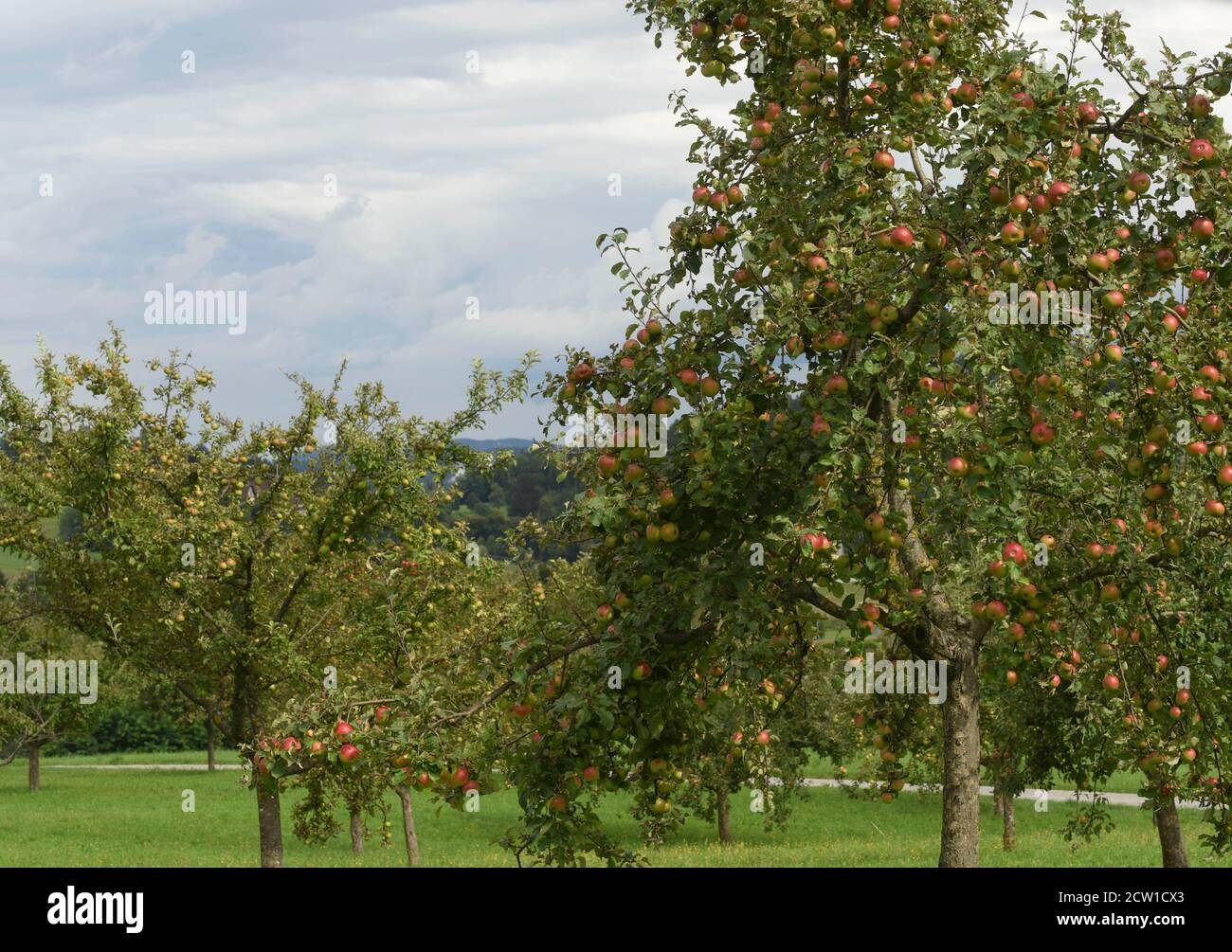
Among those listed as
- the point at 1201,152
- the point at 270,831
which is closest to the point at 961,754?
the point at 1201,152

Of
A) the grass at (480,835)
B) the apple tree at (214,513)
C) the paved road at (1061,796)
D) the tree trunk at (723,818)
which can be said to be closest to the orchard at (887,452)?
the apple tree at (214,513)

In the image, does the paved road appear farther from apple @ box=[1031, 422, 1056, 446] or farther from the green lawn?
apple @ box=[1031, 422, 1056, 446]

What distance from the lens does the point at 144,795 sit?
3903 cm

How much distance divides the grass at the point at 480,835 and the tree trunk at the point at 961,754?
438 inches

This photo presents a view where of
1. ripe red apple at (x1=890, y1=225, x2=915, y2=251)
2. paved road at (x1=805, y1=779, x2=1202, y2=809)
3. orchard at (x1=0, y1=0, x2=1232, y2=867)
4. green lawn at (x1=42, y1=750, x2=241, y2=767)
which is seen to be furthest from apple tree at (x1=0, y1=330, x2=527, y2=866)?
green lawn at (x1=42, y1=750, x2=241, y2=767)

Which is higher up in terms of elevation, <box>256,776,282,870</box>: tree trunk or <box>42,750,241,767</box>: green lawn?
<box>256,776,282,870</box>: tree trunk

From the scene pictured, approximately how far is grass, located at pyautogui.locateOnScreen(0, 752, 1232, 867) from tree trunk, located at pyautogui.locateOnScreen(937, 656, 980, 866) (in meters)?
11.1

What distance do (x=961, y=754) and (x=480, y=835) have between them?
23.2m

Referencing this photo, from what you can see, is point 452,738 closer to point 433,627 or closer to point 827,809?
point 433,627

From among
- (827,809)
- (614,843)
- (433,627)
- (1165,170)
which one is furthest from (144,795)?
(1165,170)

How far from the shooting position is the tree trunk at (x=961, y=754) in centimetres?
748

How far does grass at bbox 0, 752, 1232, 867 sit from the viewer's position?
74.3 ft

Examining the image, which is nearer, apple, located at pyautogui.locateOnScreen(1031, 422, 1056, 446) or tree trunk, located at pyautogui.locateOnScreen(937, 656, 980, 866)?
apple, located at pyautogui.locateOnScreen(1031, 422, 1056, 446)
